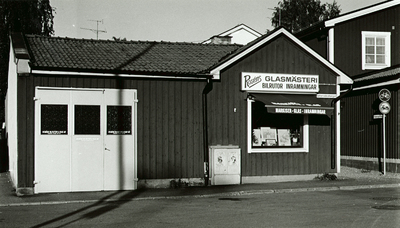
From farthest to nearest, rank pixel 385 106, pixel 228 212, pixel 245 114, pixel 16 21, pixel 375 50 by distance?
pixel 16 21
pixel 375 50
pixel 385 106
pixel 245 114
pixel 228 212

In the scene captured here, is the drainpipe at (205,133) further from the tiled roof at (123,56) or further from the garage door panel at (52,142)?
the garage door panel at (52,142)

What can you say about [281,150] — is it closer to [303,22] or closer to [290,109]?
[290,109]

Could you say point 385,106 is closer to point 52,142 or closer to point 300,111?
point 300,111

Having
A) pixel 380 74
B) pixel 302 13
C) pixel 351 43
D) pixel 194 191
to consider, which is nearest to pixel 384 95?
pixel 380 74

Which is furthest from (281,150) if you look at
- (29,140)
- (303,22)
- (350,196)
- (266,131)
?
(303,22)

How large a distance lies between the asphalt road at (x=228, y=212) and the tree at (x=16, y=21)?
2557cm

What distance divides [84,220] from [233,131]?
684cm

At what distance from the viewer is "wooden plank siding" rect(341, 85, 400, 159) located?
60.4 feet

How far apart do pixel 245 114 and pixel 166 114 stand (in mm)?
2438

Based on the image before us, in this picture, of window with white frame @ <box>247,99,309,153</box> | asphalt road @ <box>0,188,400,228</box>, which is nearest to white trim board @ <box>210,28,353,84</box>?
window with white frame @ <box>247,99,309,153</box>

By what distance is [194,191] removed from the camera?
1418 cm

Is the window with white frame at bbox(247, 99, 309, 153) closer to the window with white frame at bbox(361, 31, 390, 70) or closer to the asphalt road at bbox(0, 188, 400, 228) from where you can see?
the asphalt road at bbox(0, 188, 400, 228)

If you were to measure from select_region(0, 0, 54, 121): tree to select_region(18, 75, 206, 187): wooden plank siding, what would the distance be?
900 inches

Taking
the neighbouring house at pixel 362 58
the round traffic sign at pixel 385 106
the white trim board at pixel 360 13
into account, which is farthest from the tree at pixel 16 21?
the round traffic sign at pixel 385 106
